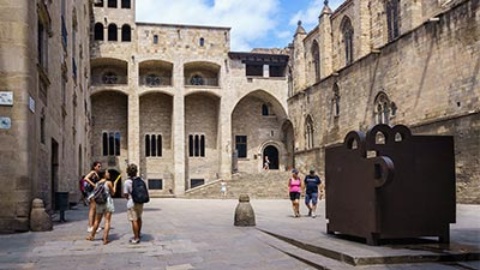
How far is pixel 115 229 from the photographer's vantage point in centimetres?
1194

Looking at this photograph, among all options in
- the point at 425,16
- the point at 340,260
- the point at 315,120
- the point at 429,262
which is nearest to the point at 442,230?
the point at 429,262

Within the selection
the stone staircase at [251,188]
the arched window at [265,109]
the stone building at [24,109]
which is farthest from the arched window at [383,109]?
the stone building at [24,109]

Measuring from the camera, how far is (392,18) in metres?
29.2

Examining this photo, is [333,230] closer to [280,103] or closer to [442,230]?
[442,230]

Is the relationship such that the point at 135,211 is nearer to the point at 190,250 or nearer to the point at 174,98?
the point at 190,250

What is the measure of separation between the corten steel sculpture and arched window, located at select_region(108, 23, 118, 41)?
A: 34.4 metres

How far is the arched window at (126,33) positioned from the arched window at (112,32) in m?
0.59

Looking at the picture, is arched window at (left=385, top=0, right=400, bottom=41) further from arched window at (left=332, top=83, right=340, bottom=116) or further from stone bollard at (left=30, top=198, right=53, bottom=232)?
stone bollard at (left=30, top=198, right=53, bottom=232)

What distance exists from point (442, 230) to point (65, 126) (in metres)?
14.9

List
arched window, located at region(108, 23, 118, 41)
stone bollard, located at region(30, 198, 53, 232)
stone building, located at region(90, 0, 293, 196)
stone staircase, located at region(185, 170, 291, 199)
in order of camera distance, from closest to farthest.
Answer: stone bollard, located at region(30, 198, 53, 232)
stone staircase, located at region(185, 170, 291, 199)
stone building, located at region(90, 0, 293, 196)
arched window, located at region(108, 23, 118, 41)

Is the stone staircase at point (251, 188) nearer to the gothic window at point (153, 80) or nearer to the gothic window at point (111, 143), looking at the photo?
the gothic window at point (111, 143)

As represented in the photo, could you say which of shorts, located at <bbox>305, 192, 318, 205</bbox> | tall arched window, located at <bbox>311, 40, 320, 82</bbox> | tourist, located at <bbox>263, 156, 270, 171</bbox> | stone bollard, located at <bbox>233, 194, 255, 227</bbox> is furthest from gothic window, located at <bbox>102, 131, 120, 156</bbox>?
stone bollard, located at <bbox>233, 194, 255, 227</bbox>

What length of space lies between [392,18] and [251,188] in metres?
14.5

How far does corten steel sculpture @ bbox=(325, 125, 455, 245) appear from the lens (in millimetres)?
7758
